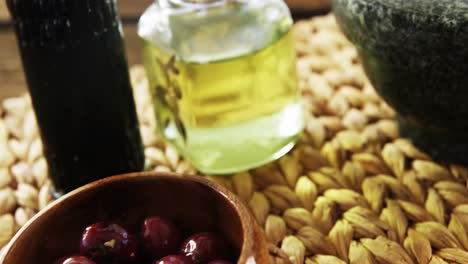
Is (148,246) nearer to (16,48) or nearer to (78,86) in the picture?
(78,86)

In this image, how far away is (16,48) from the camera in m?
1.09

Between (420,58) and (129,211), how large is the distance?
243mm

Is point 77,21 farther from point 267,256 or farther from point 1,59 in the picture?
point 1,59

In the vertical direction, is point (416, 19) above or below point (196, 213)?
above

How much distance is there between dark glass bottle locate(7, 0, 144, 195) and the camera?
57cm

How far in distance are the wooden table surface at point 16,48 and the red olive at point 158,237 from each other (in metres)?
0.49

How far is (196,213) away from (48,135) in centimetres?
17

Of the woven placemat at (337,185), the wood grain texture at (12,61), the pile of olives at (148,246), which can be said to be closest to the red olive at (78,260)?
the pile of olives at (148,246)

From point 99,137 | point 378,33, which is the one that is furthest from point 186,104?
point 378,33

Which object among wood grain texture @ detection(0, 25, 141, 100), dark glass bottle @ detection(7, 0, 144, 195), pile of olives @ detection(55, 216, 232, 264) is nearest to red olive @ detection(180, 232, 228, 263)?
pile of olives @ detection(55, 216, 232, 264)

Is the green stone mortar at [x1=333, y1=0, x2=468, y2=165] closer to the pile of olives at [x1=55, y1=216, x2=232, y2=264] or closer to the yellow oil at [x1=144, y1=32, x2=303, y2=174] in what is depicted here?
the yellow oil at [x1=144, y1=32, x2=303, y2=174]

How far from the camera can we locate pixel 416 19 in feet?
1.70

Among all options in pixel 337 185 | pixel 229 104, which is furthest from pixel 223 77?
pixel 337 185

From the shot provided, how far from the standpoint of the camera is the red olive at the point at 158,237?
1.64 feet
